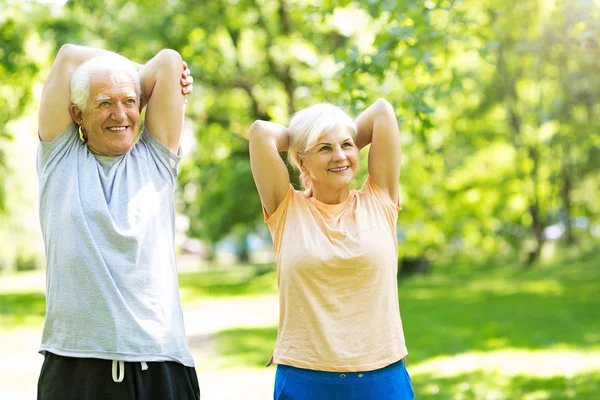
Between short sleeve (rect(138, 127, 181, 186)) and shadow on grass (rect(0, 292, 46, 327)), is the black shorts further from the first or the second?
shadow on grass (rect(0, 292, 46, 327))

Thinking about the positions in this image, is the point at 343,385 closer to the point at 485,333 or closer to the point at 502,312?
the point at 485,333

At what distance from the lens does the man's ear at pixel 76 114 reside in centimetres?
308

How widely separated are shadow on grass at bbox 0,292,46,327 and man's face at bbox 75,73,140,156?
1144cm

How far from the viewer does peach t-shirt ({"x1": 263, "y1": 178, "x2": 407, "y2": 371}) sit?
307cm

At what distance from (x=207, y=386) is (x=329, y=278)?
5.13 metres

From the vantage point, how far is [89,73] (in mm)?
3051

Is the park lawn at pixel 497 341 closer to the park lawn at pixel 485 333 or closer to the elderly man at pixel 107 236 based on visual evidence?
the park lawn at pixel 485 333

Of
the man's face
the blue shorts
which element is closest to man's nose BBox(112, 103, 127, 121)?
the man's face

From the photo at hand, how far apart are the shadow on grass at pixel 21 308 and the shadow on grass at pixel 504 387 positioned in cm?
853

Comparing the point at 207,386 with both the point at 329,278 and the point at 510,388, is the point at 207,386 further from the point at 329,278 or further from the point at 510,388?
the point at 329,278

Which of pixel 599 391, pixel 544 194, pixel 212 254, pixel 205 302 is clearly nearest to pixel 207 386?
pixel 599 391

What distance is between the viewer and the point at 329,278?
10.2ft

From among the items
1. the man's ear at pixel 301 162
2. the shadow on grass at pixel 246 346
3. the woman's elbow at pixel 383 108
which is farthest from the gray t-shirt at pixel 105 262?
the shadow on grass at pixel 246 346

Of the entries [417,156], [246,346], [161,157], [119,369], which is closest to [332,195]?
[161,157]
